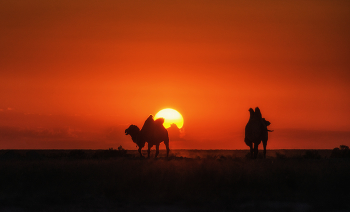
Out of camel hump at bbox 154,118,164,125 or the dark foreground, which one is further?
camel hump at bbox 154,118,164,125

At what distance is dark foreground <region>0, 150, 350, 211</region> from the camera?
44.4ft

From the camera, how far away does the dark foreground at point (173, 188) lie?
13.5m

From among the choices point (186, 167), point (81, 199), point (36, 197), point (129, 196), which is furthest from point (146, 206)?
point (186, 167)

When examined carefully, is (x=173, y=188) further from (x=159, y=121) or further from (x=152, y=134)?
(x=159, y=121)

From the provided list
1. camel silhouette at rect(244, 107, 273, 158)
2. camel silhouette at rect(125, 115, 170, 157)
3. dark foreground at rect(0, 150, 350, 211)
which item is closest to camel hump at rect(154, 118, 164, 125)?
camel silhouette at rect(125, 115, 170, 157)

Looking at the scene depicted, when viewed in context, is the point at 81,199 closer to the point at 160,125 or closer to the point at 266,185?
the point at 266,185

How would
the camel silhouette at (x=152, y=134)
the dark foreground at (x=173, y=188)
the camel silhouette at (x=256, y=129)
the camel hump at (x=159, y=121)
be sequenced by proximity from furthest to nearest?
the camel hump at (x=159, y=121), the camel silhouette at (x=152, y=134), the camel silhouette at (x=256, y=129), the dark foreground at (x=173, y=188)

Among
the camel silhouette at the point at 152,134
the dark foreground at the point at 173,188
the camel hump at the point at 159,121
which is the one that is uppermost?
the camel hump at the point at 159,121

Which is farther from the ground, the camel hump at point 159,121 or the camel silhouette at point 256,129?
the camel hump at point 159,121

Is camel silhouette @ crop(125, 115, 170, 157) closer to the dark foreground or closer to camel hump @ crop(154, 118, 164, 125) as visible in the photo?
camel hump @ crop(154, 118, 164, 125)

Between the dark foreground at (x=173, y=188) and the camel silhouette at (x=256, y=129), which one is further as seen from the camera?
the camel silhouette at (x=256, y=129)

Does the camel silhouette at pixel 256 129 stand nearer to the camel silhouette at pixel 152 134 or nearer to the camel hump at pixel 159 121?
the camel silhouette at pixel 152 134

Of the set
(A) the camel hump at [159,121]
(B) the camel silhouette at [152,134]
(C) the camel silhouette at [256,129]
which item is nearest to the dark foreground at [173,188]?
(C) the camel silhouette at [256,129]

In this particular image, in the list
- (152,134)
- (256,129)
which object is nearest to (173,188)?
(256,129)
